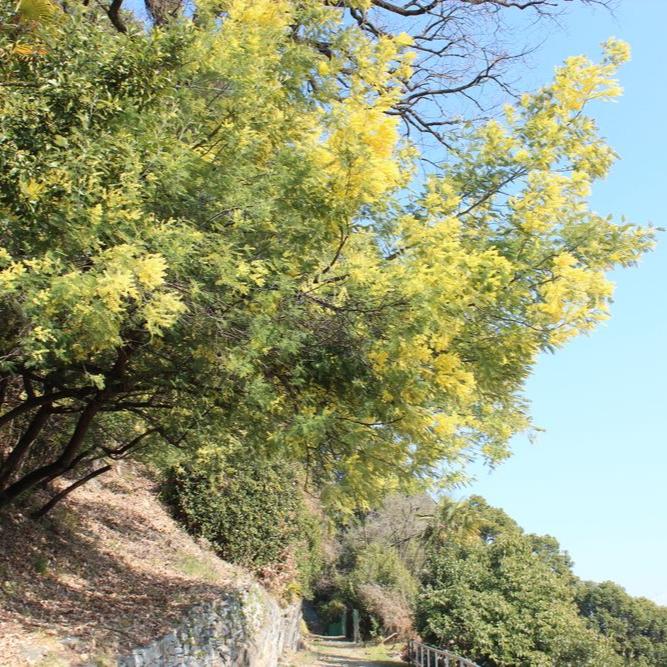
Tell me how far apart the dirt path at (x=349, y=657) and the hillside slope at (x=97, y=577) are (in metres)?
6.48

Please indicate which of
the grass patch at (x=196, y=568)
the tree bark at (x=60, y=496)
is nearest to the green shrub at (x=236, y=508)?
the grass patch at (x=196, y=568)

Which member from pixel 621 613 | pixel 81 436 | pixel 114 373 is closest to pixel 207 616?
pixel 81 436

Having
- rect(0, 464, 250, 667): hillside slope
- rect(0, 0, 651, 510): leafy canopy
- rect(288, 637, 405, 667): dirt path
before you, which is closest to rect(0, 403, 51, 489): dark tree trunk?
rect(0, 464, 250, 667): hillside slope

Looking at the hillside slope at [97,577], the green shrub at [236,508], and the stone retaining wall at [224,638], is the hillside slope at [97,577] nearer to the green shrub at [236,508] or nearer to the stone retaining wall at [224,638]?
the stone retaining wall at [224,638]

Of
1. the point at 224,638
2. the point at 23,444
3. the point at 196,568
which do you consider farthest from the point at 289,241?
the point at 196,568

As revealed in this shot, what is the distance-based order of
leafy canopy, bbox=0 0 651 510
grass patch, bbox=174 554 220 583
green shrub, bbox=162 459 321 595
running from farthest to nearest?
green shrub, bbox=162 459 321 595, grass patch, bbox=174 554 220 583, leafy canopy, bbox=0 0 651 510

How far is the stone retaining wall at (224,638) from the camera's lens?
8703 mm

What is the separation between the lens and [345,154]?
509cm

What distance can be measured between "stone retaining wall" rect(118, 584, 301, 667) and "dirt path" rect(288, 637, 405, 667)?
16.0 ft

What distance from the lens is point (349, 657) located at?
29312 mm

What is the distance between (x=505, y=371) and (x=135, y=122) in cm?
341

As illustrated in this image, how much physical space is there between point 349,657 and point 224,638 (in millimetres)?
19784

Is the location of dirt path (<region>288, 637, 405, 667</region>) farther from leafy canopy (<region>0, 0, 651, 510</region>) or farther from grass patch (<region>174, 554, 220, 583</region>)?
leafy canopy (<region>0, 0, 651, 510</region>)

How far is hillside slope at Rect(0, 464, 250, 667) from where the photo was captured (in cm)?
752
